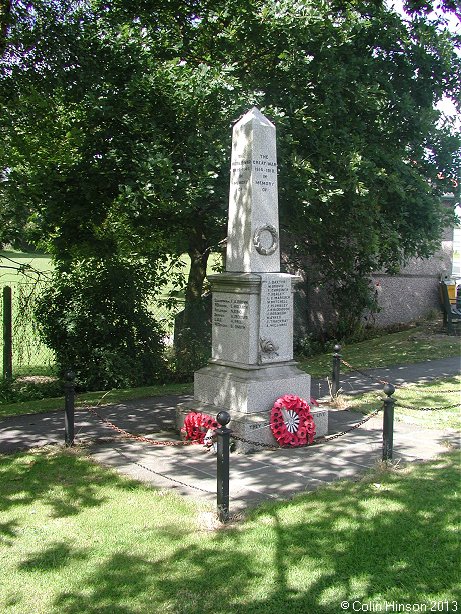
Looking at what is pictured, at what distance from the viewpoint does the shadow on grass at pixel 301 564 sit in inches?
172

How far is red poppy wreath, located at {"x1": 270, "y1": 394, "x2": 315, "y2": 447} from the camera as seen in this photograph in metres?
8.10

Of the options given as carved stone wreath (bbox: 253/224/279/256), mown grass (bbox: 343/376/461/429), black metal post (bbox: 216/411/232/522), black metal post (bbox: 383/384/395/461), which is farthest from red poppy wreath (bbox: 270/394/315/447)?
black metal post (bbox: 216/411/232/522)

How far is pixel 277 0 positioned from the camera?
1144 centimetres

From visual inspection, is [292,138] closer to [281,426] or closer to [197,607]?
[281,426]

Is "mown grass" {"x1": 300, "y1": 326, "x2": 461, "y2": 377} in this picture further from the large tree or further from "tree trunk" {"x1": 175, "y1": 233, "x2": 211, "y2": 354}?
the large tree

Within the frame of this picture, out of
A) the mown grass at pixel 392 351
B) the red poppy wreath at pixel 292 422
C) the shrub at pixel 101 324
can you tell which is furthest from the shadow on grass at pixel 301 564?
the mown grass at pixel 392 351

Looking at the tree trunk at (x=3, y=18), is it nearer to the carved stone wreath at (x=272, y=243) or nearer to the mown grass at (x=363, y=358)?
the carved stone wreath at (x=272, y=243)

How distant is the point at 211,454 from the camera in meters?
7.85

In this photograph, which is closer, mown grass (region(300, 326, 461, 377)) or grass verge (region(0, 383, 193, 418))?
grass verge (region(0, 383, 193, 418))

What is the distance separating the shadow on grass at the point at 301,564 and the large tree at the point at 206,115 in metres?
6.10

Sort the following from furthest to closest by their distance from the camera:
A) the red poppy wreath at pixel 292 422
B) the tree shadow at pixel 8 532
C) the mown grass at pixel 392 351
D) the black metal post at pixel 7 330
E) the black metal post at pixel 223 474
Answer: the mown grass at pixel 392 351, the black metal post at pixel 7 330, the red poppy wreath at pixel 292 422, the black metal post at pixel 223 474, the tree shadow at pixel 8 532

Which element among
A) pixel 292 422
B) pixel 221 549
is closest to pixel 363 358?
pixel 292 422

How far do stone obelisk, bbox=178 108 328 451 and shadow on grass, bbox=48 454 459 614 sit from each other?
237 centimetres

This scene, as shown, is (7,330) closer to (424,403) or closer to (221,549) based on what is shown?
(424,403)
